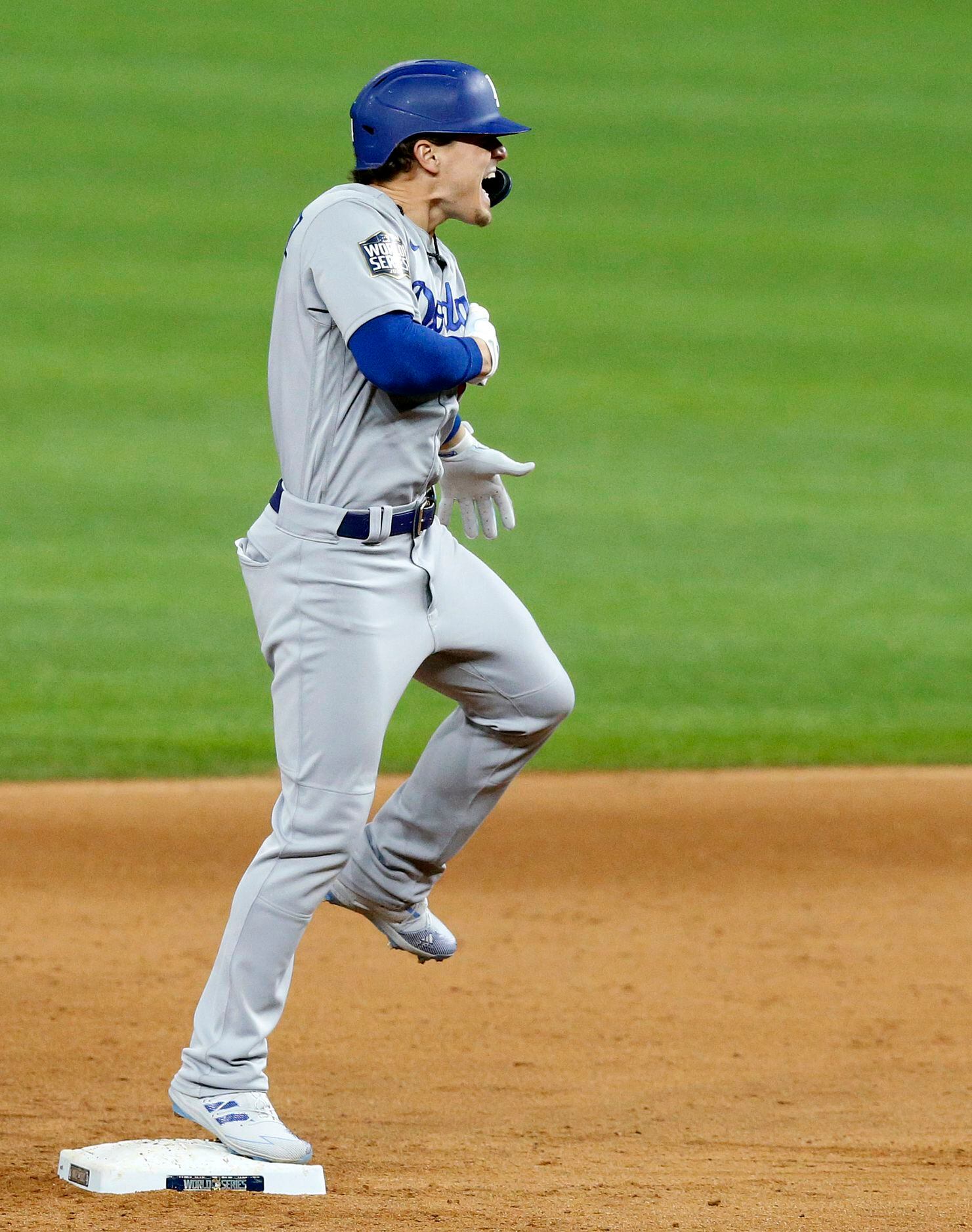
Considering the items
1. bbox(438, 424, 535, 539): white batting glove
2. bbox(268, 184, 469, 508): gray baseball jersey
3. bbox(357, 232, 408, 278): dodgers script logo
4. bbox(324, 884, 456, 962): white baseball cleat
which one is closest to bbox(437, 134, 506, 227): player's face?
bbox(268, 184, 469, 508): gray baseball jersey

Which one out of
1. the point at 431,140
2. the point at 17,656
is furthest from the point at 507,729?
the point at 17,656

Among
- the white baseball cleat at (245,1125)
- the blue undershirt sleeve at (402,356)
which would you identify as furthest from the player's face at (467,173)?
the white baseball cleat at (245,1125)

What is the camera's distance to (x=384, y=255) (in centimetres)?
331

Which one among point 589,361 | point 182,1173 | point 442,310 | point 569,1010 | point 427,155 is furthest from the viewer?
point 589,361

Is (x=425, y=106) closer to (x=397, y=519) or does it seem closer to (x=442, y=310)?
(x=442, y=310)

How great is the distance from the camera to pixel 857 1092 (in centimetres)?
424

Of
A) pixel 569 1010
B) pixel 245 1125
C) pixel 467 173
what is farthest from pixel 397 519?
pixel 569 1010

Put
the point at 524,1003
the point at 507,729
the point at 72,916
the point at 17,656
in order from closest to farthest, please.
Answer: the point at 507,729, the point at 524,1003, the point at 72,916, the point at 17,656

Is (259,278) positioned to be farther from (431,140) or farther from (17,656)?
(431,140)

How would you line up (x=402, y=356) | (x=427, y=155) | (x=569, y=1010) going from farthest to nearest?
(x=569, y=1010), (x=427, y=155), (x=402, y=356)

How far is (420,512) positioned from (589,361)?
407 inches

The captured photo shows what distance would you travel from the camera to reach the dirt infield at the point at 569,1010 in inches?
136

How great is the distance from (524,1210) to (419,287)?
69.9 inches

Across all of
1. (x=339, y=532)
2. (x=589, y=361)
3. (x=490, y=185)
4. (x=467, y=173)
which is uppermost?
(x=589, y=361)
